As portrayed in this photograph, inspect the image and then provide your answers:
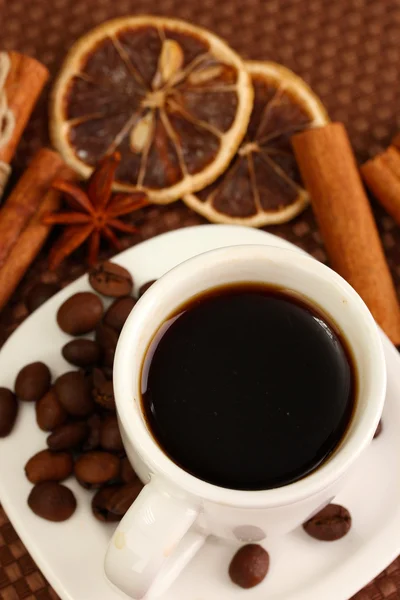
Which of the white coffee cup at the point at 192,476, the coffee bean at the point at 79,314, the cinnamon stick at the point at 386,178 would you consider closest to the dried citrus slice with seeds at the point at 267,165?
the cinnamon stick at the point at 386,178

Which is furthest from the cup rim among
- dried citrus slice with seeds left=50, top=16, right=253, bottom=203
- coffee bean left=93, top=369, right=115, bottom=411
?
dried citrus slice with seeds left=50, top=16, right=253, bottom=203

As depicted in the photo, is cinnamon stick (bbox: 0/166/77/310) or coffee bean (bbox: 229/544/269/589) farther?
cinnamon stick (bbox: 0/166/77/310)

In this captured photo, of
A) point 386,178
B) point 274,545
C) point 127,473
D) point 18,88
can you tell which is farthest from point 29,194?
point 274,545

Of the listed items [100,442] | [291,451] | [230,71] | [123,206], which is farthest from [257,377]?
[230,71]

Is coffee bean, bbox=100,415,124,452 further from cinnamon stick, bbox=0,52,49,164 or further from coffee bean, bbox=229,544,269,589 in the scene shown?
cinnamon stick, bbox=0,52,49,164

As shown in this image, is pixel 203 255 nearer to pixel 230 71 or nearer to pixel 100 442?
pixel 100 442

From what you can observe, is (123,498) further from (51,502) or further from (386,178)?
(386,178)
